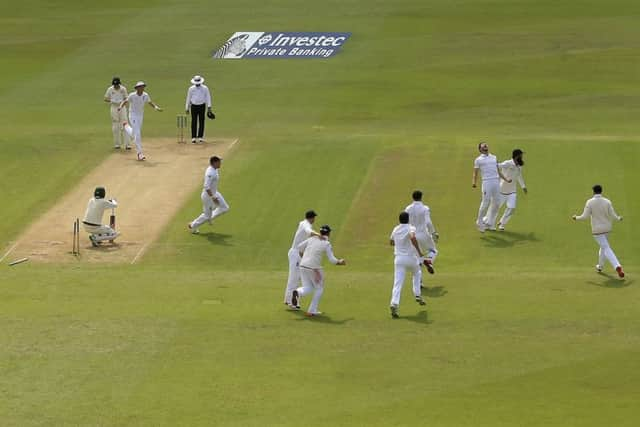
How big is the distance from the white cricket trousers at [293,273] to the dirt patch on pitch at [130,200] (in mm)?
6431

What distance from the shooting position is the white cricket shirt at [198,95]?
43.8m

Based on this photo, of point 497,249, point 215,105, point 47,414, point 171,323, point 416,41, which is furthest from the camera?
point 416,41

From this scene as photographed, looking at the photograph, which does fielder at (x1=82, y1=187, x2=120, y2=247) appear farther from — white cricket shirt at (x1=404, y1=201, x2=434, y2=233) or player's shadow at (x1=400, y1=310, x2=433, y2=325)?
player's shadow at (x1=400, y1=310, x2=433, y2=325)

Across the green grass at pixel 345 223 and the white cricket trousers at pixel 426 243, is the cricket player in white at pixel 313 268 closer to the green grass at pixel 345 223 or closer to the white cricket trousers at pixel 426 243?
the green grass at pixel 345 223

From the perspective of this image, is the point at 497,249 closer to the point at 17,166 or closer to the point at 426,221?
the point at 426,221

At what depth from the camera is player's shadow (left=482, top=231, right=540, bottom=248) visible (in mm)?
35156

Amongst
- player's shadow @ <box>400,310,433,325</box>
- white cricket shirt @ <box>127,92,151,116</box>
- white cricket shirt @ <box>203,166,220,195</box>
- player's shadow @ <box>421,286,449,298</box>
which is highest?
white cricket shirt @ <box>127,92,151,116</box>

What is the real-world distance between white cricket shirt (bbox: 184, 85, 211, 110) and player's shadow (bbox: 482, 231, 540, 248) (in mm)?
12075

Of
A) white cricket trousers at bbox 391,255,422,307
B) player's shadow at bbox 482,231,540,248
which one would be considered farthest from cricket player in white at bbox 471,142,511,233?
white cricket trousers at bbox 391,255,422,307

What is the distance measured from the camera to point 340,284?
31562 millimetres

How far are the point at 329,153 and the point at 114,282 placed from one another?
44.4ft

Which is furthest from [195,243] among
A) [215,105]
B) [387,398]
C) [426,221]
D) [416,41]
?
[416,41]

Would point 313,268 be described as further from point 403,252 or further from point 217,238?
point 217,238

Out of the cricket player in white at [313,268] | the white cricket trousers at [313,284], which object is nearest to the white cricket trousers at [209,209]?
the cricket player in white at [313,268]
